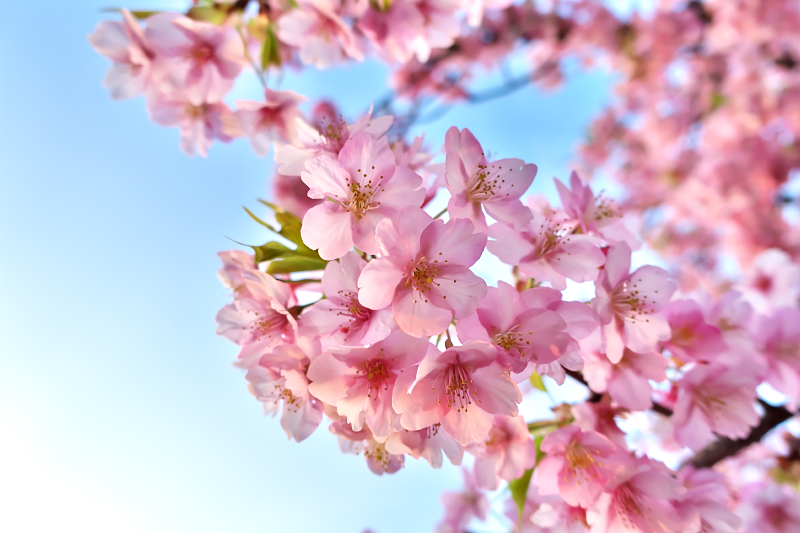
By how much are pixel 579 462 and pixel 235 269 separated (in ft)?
3.49

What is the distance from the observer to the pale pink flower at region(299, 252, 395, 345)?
39.0 inches

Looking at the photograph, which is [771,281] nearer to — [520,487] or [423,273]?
[520,487]

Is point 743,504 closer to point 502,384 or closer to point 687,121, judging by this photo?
point 502,384

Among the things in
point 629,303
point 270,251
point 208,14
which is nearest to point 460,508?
point 629,303

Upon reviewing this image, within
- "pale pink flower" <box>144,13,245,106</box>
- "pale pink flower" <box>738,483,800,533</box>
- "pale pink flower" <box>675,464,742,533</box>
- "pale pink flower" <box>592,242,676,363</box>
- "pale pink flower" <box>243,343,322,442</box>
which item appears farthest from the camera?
"pale pink flower" <box>738,483,800,533</box>

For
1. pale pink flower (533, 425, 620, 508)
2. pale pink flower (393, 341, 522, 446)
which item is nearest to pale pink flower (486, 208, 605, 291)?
pale pink flower (393, 341, 522, 446)

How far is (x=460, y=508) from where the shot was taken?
2.83 metres

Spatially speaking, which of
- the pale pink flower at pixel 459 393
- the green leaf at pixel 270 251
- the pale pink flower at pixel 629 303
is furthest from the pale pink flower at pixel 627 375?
the green leaf at pixel 270 251

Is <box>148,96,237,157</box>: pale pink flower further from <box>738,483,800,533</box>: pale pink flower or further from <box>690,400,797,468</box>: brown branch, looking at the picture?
<box>738,483,800,533</box>: pale pink flower

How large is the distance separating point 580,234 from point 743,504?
1.98 m

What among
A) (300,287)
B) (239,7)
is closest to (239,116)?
(239,7)

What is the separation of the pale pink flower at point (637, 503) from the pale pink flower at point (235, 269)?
109cm

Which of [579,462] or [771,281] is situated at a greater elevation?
[579,462]

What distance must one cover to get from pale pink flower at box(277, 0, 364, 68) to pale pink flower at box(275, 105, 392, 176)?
0.71 meters
